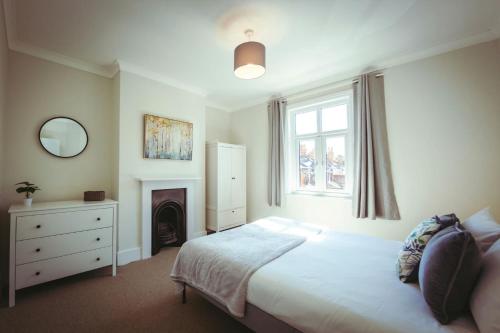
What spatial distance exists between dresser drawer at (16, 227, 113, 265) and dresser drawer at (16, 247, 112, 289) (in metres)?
0.05

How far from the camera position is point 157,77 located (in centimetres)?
312

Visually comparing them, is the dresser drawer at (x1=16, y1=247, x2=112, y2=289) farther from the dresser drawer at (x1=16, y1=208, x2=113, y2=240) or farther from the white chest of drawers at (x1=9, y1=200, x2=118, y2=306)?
the dresser drawer at (x1=16, y1=208, x2=113, y2=240)

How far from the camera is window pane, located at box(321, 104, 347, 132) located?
3240 mm

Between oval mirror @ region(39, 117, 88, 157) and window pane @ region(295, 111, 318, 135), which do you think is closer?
oval mirror @ region(39, 117, 88, 157)

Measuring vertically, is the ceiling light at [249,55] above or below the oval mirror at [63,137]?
above

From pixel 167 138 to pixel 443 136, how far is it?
3.59 m

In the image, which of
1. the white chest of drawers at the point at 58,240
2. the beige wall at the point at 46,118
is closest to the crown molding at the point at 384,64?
the beige wall at the point at 46,118

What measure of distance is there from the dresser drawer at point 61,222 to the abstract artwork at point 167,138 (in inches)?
39.0

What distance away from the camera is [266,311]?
125cm

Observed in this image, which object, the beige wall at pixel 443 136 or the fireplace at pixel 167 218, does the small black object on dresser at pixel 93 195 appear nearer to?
the fireplace at pixel 167 218

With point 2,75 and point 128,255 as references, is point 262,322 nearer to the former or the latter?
point 128,255

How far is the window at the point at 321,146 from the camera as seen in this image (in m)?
3.19

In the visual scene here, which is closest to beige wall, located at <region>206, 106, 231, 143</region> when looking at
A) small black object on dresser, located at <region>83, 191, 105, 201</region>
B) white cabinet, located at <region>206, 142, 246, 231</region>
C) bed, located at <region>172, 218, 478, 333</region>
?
white cabinet, located at <region>206, 142, 246, 231</region>

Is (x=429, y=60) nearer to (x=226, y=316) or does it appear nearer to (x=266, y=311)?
(x=266, y=311)
